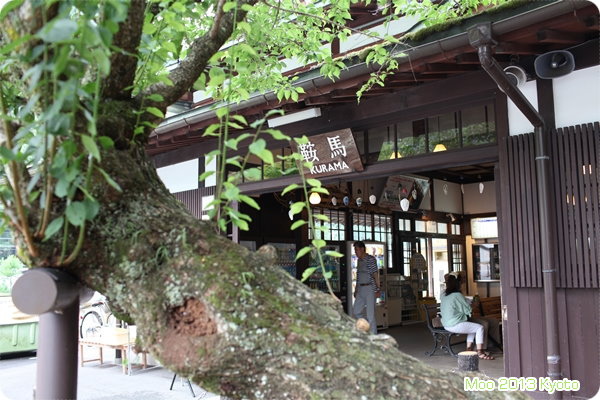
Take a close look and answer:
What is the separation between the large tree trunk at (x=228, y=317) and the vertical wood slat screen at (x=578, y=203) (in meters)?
3.86

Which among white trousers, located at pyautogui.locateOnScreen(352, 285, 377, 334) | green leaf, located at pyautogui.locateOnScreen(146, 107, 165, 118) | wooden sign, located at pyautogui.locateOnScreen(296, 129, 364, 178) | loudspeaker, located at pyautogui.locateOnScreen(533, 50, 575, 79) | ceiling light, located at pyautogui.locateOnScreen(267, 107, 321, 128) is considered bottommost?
white trousers, located at pyautogui.locateOnScreen(352, 285, 377, 334)

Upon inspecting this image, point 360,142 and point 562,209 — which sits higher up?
point 360,142

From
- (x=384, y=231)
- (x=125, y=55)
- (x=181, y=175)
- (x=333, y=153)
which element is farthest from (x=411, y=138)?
(x=384, y=231)

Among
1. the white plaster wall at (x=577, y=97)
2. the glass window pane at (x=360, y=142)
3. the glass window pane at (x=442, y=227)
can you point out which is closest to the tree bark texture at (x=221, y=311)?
the white plaster wall at (x=577, y=97)

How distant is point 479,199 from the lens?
14586 millimetres

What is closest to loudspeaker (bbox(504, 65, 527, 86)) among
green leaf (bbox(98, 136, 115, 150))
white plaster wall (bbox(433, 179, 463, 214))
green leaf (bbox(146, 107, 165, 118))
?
green leaf (bbox(146, 107, 165, 118))

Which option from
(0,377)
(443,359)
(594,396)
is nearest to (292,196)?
(443,359)

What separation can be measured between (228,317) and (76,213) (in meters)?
0.52

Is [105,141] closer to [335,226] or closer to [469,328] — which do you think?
[469,328]

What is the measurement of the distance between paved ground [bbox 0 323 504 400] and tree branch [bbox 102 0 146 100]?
488 centimetres

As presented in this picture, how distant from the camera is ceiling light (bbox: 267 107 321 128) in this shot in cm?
716

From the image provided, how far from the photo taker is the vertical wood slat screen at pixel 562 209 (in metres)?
4.79

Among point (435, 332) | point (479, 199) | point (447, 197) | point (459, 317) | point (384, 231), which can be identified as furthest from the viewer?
point (479, 199)

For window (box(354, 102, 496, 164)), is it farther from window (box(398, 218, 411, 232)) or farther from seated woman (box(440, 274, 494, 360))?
window (box(398, 218, 411, 232))
